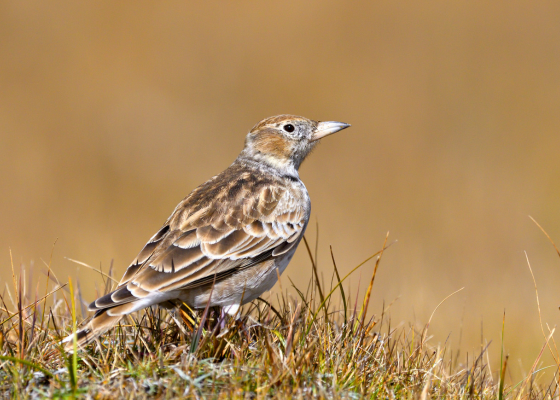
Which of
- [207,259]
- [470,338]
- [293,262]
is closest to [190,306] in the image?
[207,259]

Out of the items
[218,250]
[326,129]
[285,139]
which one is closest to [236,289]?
[218,250]

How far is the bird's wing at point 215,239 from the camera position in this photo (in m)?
4.50

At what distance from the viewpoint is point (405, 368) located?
4215 millimetres

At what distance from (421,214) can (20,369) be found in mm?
9779

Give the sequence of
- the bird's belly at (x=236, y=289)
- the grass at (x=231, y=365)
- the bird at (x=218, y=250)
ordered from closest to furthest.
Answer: the grass at (x=231, y=365) → the bird at (x=218, y=250) → the bird's belly at (x=236, y=289)

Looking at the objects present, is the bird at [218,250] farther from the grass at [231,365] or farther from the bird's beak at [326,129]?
the bird's beak at [326,129]

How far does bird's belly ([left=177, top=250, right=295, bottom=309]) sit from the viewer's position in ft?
15.6

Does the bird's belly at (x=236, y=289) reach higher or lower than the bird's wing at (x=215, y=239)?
lower

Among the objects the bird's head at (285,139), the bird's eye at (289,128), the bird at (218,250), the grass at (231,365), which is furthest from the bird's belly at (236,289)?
the bird's eye at (289,128)

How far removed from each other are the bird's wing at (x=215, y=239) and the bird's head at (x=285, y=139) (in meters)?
0.66

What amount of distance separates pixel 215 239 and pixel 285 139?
68.0 inches

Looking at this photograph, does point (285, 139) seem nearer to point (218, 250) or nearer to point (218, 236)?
point (218, 236)

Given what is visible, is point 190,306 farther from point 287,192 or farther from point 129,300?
point 287,192

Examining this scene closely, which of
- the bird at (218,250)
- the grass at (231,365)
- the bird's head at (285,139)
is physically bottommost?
the grass at (231,365)
